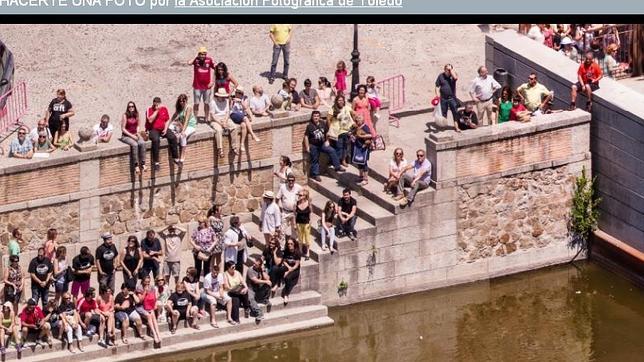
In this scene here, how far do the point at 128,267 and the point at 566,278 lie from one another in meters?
8.78

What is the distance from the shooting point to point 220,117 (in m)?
27.8

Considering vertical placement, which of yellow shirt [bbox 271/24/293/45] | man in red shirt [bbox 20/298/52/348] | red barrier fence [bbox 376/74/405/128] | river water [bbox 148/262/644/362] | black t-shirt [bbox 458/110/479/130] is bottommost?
river water [bbox 148/262/644/362]

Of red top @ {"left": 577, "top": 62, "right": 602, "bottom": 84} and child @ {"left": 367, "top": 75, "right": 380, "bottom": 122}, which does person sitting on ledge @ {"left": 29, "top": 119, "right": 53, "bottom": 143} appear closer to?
child @ {"left": 367, "top": 75, "right": 380, "bottom": 122}

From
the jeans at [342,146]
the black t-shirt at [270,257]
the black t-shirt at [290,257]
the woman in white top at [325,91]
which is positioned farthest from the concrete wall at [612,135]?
the black t-shirt at [270,257]

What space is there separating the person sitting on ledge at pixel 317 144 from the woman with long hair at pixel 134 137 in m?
3.17

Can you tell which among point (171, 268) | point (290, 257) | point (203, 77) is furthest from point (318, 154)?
point (171, 268)

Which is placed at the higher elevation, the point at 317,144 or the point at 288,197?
the point at 317,144

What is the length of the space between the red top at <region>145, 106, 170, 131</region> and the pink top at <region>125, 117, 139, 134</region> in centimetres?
21

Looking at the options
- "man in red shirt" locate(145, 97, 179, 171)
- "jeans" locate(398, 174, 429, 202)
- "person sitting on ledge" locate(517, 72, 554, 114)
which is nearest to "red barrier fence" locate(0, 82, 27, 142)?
"man in red shirt" locate(145, 97, 179, 171)

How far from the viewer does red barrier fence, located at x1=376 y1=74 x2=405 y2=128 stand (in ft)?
105

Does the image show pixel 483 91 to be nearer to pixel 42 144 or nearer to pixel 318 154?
pixel 318 154

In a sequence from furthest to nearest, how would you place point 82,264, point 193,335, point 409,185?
point 409,185 < point 193,335 < point 82,264

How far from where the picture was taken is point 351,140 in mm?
28297

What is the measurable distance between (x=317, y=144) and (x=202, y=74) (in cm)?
259
